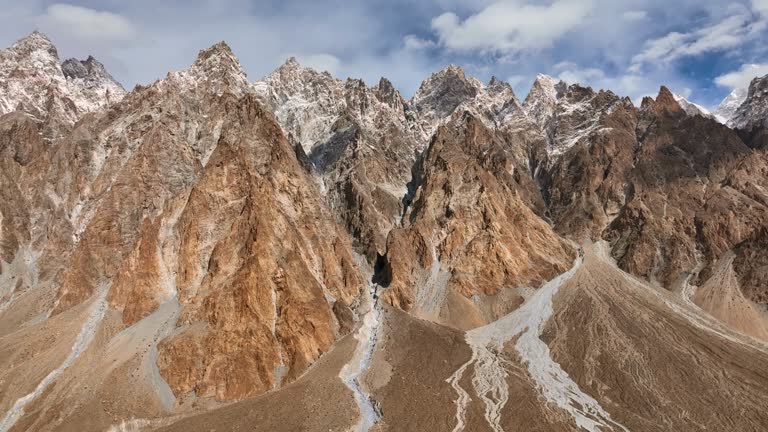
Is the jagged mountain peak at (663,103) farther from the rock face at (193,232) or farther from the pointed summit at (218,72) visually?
the pointed summit at (218,72)

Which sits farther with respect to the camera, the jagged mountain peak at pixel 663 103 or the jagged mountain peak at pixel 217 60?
the jagged mountain peak at pixel 663 103

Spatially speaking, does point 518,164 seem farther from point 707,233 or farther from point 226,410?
point 226,410

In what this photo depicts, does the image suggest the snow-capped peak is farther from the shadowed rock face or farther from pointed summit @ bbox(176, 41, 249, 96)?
the shadowed rock face

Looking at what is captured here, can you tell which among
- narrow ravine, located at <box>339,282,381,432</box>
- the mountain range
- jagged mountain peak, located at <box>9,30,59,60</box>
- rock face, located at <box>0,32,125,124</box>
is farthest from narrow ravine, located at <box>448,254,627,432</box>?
jagged mountain peak, located at <box>9,30,59,60</box>

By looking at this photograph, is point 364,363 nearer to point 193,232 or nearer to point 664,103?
point 193,232

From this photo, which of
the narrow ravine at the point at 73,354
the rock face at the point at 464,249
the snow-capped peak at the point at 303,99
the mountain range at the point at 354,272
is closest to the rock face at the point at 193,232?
the mountain range at the point at 354,272
